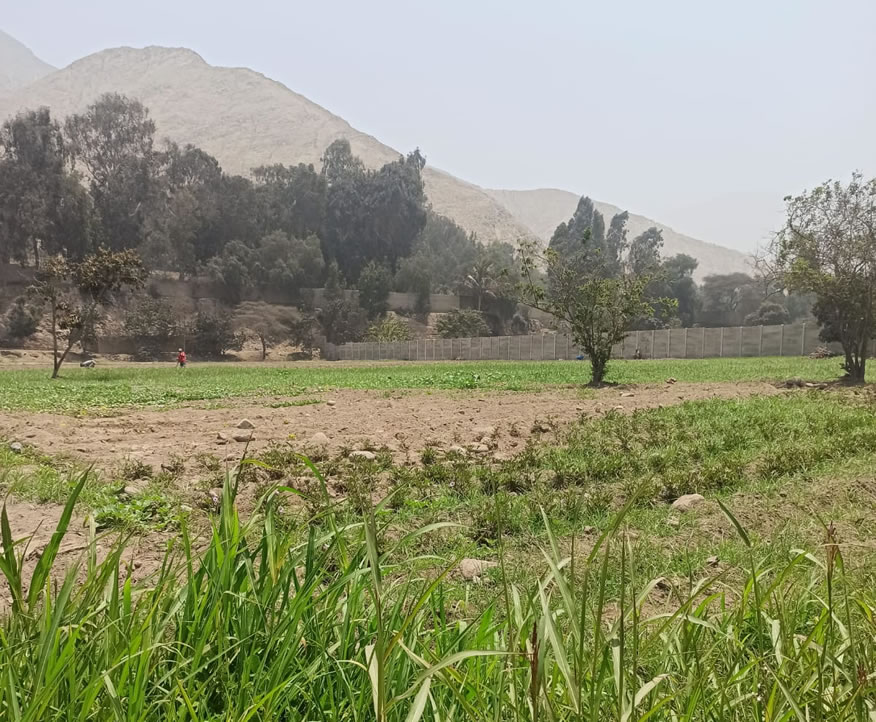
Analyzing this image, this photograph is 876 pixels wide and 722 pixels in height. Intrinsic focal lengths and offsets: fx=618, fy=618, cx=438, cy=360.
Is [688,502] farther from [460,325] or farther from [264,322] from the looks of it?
[264,322]

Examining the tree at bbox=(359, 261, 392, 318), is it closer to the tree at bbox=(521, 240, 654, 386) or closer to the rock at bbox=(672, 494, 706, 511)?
the tree at bbox=(521, 240, 654, 386)

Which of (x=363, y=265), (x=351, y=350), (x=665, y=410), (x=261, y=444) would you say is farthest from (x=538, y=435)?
(x=363, y=265)

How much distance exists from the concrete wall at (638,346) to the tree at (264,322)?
21.4ft

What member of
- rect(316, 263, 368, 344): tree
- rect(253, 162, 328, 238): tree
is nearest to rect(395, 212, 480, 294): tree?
rect(316, 263, 368, 344): tree

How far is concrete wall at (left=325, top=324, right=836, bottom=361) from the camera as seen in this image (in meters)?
46.0

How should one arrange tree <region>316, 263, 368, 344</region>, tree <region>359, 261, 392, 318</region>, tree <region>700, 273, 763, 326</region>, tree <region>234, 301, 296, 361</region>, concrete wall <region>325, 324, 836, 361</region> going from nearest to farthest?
concrete wall <region>325, 324, 836, 361</region> < tree <region>234, 301, 296, 361</region> < tree <region>316, 263, 368, 344</region> < tree <region>359, 261, 392, 318</region> < tree <region>700, 273, 763, 326</region>

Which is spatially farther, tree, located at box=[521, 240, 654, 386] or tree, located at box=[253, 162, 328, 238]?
tree, located at box=[253, 162, 328, 238]

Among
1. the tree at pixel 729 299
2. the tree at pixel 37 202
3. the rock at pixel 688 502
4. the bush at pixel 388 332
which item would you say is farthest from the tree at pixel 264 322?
the rock at pixel 688 502

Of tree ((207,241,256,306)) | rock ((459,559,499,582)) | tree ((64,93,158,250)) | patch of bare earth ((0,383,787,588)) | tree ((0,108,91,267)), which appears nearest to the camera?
rock ((459,559,499,582))

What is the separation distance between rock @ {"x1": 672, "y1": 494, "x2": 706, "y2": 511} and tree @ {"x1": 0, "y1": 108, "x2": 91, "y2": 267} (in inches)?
2902

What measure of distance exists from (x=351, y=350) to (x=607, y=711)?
6314 cm

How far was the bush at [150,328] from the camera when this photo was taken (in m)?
59.5

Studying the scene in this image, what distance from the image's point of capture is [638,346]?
52.8 m

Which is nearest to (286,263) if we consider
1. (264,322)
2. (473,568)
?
(264,322)
